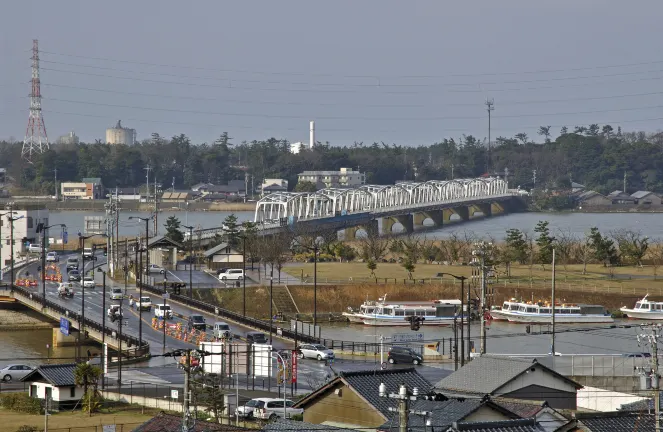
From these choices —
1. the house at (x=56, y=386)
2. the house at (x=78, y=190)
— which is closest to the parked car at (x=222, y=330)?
the house at (x=56, y=386)

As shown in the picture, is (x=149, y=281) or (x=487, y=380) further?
(x=149, y=281)

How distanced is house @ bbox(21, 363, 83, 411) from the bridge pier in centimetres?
1109

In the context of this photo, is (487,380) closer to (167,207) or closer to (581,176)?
(167,207)

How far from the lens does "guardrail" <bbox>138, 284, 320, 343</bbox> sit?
33.9m

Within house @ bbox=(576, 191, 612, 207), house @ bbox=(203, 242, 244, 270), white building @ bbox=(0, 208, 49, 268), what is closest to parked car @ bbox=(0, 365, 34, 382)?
house @ bbox=(203, 242, 244, 270)

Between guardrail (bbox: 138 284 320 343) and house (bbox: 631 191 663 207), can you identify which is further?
house (bbox: 631 191 663 207)

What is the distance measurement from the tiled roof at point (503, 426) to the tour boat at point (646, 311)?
27825 millimetres

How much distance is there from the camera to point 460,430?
46.8 feet

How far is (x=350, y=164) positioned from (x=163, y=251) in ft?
297

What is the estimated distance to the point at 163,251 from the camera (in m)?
51.9

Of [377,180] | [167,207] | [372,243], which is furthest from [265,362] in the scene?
[377,180]

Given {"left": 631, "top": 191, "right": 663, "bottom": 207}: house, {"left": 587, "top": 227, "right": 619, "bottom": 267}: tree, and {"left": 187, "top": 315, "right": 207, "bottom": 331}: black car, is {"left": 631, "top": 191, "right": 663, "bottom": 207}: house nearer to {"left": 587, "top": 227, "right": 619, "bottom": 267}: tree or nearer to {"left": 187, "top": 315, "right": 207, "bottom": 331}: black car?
{"left": 587, "top": 227, "right": 619, "bottom": 267}: tree

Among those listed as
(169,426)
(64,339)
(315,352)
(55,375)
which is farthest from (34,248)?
(169,426)

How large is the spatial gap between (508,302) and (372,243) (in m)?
16.1
